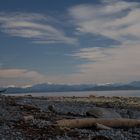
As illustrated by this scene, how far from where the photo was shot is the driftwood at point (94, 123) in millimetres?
23422

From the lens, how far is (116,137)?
20.6m

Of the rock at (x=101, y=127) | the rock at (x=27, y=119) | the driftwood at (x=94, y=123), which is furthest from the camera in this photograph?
the rock at (x=27, y=119)

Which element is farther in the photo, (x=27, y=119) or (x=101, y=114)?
(x=101, y=114)

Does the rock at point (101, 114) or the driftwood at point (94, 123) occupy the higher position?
the rock at point (101, 114)

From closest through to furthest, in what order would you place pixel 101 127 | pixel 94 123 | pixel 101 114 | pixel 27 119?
pixel 101 127, pixel 94 123, pixel 27 119, pixel 101 114

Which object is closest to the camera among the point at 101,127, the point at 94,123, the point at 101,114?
the point at 101,127

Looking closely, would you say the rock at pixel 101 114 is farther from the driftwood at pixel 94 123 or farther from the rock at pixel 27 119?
the rock at pixel 27 119

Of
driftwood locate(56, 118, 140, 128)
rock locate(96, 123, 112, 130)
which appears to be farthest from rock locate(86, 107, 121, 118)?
rock locate(96, 123, 112, 130)

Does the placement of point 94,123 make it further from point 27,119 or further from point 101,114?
point 27,119

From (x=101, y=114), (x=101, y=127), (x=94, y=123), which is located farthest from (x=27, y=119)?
(x=101, y=114)

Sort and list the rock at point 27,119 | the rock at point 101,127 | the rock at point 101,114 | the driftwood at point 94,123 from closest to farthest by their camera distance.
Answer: the rock at point 101,127 → the driftwood at point 94,123 → the rock at point 27,119 → the rock at point 101,114

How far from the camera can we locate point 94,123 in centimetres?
2398

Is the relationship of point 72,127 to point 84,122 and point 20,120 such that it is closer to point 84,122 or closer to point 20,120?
point 84,122

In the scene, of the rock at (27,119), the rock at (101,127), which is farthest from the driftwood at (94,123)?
the rock at (27,119)
